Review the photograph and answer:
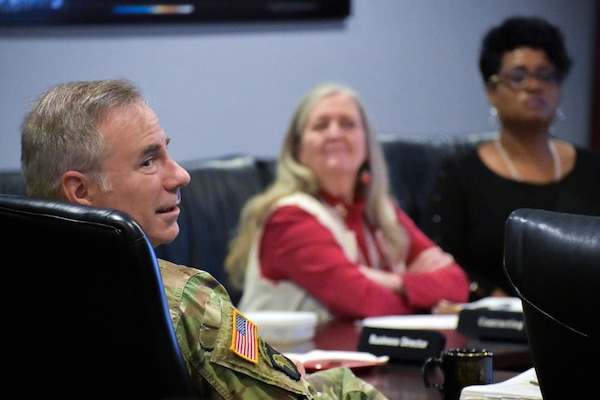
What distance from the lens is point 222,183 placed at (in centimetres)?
399

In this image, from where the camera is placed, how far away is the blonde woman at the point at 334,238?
125 inches

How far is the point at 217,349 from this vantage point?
1.34m

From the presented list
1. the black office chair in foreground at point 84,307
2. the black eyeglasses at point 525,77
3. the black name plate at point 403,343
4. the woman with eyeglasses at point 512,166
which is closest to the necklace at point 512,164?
the woman with eyeglasses at point 512,166

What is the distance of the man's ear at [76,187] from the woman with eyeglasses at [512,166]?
2376mm

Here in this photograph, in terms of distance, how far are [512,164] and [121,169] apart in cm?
263

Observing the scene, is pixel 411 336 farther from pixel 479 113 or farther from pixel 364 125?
pixel 479 113

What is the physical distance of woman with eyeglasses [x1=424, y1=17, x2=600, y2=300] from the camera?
3791mm

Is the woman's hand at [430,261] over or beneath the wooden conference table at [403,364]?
beneath

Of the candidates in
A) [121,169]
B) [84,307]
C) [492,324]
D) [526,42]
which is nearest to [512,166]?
[526,42]

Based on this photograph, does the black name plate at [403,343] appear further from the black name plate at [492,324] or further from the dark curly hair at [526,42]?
the dark curly hair at [526,42]

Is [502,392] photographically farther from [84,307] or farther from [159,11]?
[159,11]

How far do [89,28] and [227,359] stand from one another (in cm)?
300

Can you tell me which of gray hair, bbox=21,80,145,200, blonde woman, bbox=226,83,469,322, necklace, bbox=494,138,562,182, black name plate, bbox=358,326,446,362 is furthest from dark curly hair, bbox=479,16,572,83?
gray hair, bbox=21,80,145,200

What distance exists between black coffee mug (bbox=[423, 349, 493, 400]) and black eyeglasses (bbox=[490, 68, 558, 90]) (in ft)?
7.40
